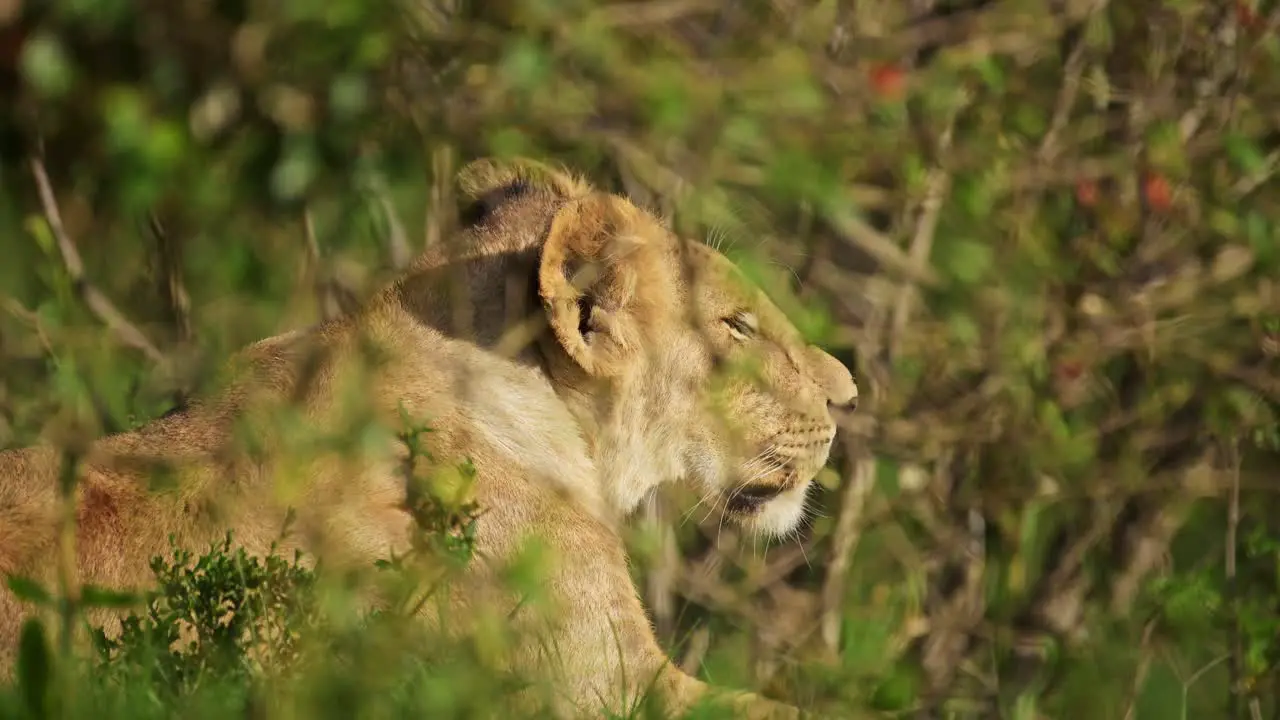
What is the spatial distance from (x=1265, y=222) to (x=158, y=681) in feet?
11.2

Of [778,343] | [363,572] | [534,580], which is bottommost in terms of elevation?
[778,343]

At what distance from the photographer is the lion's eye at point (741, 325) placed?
4.32 metres

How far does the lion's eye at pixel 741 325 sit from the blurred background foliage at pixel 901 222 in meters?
0.46

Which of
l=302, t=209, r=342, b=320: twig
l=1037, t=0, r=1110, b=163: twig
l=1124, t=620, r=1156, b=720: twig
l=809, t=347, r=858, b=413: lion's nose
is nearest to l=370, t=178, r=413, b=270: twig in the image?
l=302, t=209, r=342, b=320: twig

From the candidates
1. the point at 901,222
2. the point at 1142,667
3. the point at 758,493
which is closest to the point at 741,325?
the point at 758,493

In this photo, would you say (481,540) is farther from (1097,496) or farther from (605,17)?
(1097,496)

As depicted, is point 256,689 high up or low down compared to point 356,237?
up


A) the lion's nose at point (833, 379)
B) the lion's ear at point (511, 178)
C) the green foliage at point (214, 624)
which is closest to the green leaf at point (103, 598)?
the green foliage at point (214, 624)

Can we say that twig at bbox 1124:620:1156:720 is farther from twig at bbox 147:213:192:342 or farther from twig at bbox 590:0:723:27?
twig at bbox 147:213:192:342

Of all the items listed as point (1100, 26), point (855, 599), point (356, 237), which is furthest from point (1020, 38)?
point (356, 237)

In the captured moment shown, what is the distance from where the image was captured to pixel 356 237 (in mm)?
5945

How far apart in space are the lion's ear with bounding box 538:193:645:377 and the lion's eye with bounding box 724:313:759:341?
32 centimetres

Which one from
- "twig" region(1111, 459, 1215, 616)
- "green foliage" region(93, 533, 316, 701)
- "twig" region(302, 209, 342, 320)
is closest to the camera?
"green foliage" region(93, 533, 316, 701)

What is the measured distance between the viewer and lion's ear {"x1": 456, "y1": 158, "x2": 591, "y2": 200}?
4324 mm
